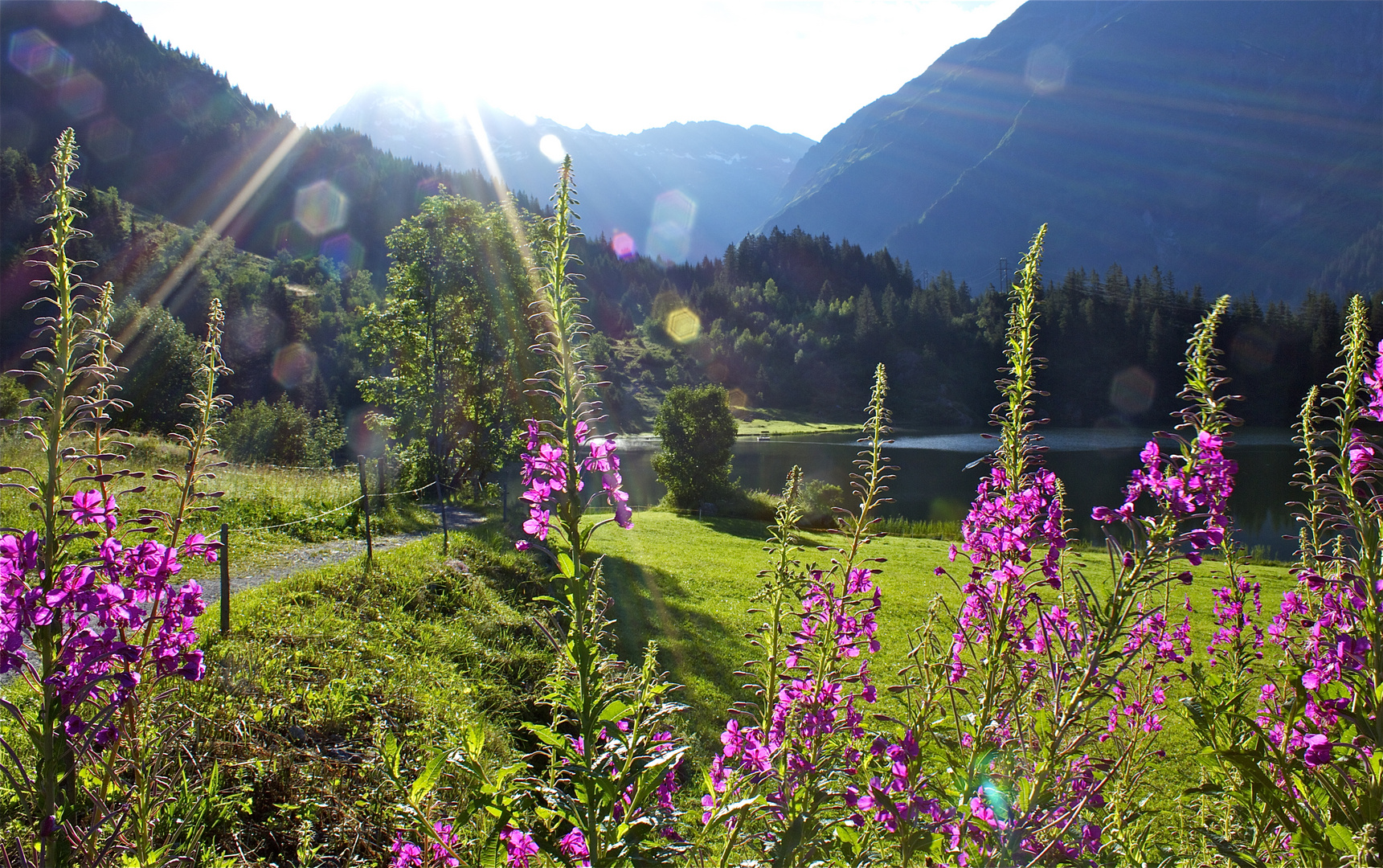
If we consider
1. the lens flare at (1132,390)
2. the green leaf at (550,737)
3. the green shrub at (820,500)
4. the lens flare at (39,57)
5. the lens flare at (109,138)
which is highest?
the lens flare at (39,57)

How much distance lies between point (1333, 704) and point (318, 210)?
183931 mm

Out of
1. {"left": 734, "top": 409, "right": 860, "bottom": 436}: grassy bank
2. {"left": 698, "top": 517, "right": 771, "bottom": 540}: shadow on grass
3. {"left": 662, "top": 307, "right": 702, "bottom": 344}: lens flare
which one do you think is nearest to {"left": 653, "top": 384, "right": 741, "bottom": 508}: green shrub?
{"left": 698, "top": 517, "right": 771, "bottom": 540}: shadow on grass

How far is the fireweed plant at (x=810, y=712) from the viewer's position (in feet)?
8.09

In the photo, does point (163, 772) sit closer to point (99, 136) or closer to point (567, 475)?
point (567, 475)

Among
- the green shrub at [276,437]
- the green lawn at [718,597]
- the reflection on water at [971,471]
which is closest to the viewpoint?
the green lawn at [718,597]

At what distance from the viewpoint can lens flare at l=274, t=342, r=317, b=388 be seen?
79.5 metres

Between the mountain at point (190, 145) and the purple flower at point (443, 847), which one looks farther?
the mountain at point (190, 145)

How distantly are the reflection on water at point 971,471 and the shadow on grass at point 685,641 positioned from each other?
323 inches

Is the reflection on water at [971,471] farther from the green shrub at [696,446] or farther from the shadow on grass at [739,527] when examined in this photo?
the green shrub at [696,446]

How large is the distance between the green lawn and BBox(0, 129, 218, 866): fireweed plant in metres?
3.87

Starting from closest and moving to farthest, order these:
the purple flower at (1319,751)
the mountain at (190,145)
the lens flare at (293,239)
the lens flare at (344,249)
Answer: the purple flower at (1319,751) < the mountain at (190,145) < the lens flare at (293,239) < the lens flare at (344,249)

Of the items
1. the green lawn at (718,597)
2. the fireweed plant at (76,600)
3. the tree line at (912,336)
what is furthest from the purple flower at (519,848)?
the tree line at (912,336)

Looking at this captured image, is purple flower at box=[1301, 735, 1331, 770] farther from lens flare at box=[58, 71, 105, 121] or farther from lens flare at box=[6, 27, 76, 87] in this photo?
lens flare at box=[6, 27, 76, 87]

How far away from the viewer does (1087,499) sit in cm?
3612
